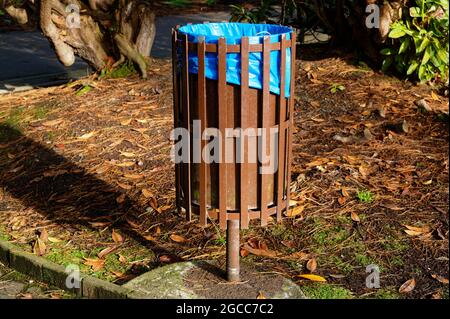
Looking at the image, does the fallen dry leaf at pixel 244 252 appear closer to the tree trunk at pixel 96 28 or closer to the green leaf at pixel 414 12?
the green leaf at pixel 414 12

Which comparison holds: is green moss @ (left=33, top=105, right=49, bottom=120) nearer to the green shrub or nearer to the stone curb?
the stone curb

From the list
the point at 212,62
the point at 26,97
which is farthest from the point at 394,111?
the point at 26,97

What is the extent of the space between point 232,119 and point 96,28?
4.65m

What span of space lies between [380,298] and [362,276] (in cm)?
24

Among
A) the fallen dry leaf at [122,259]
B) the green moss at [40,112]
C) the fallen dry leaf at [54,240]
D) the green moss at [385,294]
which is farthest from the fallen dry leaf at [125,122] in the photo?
the green moss at [385,294]

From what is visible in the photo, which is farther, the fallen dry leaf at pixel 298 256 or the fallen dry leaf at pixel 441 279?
the fallen dry leaf at pixel 298 256

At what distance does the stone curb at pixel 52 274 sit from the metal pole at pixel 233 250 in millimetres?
607

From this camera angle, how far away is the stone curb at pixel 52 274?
4.25 metres

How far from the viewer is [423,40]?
6.57 metres

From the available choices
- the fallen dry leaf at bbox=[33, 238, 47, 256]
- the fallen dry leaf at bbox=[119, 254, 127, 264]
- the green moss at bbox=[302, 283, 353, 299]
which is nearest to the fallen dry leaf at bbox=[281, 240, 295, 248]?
the green moss at bbox=[302, 283, 353, 299]

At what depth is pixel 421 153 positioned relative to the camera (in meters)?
5.55

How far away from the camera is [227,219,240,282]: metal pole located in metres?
4.08

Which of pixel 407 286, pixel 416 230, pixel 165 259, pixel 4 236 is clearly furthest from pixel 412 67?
pixel 4 236

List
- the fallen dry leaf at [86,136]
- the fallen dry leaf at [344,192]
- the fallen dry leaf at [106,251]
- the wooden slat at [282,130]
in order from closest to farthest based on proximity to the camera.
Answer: the wooden slat at [282,130] < the fallen dry leaf at [106,251] < the fallen dry leaf at [344,192] < the fallen dry leaf at [86,136]
